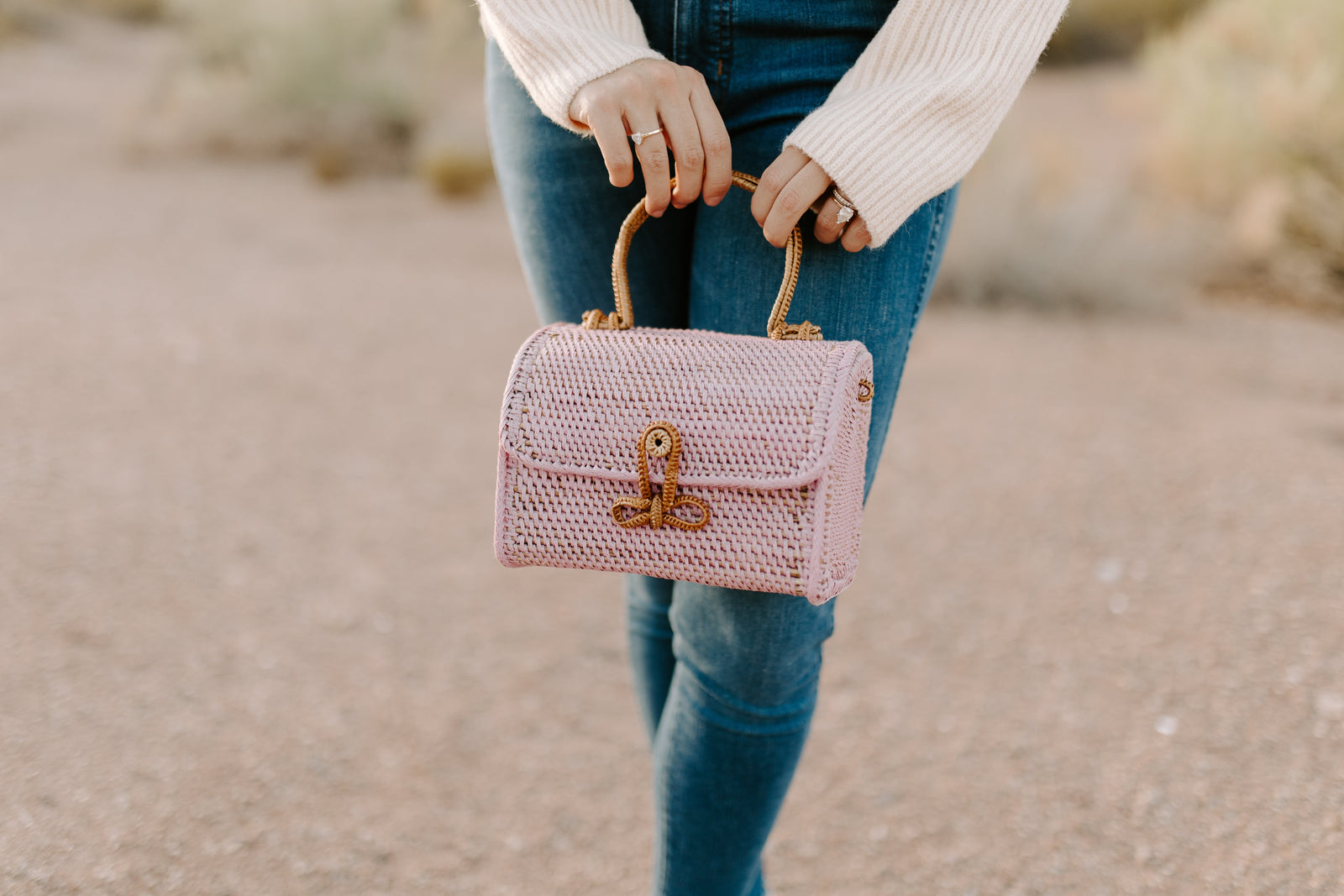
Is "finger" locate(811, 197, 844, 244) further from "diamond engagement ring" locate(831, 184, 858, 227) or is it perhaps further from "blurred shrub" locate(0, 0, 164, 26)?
"blurred shrub" locate(0, 0, 164, 26)

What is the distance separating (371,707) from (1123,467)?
8.00 feet

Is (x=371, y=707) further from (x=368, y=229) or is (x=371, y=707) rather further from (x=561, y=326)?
(x=368, y=229)

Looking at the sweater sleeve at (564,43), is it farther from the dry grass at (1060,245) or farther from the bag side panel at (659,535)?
the dry grass at (1060,245)

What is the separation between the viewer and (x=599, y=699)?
7.25 feet

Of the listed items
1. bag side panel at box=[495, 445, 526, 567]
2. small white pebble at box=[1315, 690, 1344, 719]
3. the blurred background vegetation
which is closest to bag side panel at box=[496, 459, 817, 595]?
bag side panel at box=[495, 445, 526, 567]

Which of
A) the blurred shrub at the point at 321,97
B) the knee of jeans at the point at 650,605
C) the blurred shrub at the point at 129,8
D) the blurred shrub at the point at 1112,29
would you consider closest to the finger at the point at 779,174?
the knee of jeans at the point at 650,605

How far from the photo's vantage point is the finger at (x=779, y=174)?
0.97 m

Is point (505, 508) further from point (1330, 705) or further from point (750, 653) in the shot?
point (1330, 705)

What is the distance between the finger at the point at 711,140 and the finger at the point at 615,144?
5cm

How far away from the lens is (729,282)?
1.08 m

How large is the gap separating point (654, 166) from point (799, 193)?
148mm

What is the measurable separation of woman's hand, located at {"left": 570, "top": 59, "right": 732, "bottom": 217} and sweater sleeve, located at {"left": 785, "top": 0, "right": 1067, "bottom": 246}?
8 cm

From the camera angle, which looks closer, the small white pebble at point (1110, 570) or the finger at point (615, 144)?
the finger at point (615, 144)

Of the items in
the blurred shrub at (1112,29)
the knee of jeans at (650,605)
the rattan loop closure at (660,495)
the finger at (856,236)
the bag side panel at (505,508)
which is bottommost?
the blurred shrub at (1112,29)
